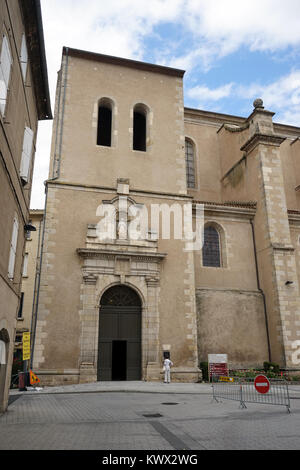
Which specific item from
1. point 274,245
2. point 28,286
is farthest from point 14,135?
point 28,286

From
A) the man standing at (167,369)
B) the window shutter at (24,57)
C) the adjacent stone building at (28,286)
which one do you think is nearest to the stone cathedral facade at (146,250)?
the man standing at (167,369)

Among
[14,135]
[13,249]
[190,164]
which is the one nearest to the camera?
[14,135]

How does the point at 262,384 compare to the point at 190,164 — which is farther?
the point at 190,164

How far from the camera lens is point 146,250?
54.5 ft

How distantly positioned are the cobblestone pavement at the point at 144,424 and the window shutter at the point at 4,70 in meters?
5.88

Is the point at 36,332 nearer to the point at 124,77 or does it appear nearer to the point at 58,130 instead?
the point at 58,130

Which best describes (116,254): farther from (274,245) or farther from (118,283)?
(274,245)

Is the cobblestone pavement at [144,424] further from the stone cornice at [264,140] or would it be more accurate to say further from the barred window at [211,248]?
the stone cornice at [264,140]

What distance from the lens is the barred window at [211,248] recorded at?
18.9 meters

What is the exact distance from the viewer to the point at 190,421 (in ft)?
24.8

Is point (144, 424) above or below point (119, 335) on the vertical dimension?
below

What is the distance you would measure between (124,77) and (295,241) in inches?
482

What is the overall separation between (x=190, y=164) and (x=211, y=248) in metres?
7.28

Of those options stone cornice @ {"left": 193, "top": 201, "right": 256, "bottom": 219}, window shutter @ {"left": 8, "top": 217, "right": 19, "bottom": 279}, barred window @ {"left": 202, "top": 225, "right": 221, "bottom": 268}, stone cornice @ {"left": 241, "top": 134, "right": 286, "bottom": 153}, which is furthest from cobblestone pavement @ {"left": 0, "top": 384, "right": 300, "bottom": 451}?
stone cornice @ {"left": 241, "top": 134, "right": 286, "bottom": 153}
